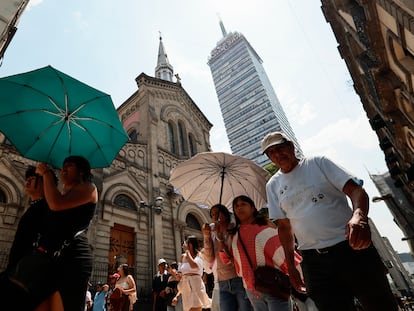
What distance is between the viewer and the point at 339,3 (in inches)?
432

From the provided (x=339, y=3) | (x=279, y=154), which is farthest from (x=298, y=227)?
(x=339, y=3)

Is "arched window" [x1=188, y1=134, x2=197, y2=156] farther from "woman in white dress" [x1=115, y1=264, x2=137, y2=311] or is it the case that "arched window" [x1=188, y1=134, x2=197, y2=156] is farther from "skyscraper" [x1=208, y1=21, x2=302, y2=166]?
"skyscraper" [x1=208, y1=21, x2=302, y2=166]

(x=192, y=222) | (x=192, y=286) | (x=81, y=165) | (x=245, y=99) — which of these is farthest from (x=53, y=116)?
(x=245, y=99)

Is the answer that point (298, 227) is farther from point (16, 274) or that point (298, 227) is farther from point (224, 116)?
point (224, 116)

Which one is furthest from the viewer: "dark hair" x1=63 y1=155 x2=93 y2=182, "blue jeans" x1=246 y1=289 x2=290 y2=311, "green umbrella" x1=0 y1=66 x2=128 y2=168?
"green umbrella" x1=0 y1=66 x2=128 y2=168

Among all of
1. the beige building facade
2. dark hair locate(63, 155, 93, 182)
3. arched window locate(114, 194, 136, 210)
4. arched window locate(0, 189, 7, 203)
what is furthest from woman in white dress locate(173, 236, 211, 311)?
arched window locate(114, 194, 136, 210)

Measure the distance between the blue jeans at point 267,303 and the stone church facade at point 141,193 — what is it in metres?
9.38

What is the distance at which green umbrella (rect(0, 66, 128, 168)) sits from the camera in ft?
9.62

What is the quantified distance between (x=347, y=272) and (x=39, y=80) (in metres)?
3.76

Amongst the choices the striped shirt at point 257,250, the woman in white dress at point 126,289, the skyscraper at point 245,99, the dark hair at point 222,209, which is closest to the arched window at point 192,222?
the woman in white dress at point 126,289

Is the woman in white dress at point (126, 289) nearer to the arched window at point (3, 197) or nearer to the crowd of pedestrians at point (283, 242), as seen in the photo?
the crowd of pedestrians at point (283, 242)

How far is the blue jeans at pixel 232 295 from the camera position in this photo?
331 cm

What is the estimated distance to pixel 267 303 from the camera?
104 inches

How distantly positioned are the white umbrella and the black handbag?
1.71m
